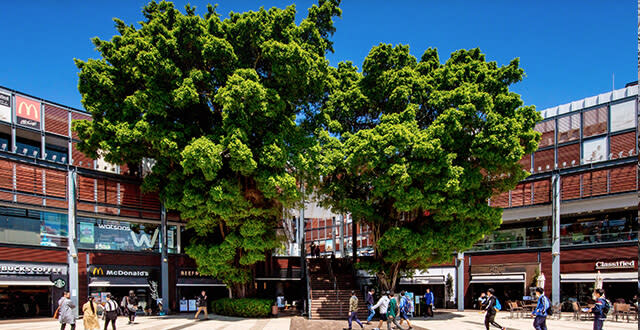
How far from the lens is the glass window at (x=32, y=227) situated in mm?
24328

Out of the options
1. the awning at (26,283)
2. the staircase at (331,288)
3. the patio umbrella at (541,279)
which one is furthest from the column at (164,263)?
the patio umbrella at (541,279)

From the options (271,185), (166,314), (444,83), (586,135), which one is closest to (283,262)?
(166,314)

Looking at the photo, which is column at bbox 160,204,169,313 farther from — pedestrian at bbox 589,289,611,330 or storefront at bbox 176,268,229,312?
pedestrian at bbox 589,289,611,330

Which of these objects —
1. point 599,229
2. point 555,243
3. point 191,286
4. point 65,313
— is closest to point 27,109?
point 191,286

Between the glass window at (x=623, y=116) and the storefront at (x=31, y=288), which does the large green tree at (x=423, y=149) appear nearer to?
the glass window at (x=623, y=116)

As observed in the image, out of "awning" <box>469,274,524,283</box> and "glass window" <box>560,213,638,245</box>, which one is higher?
"glass window" <box>560,213,638,245</box>

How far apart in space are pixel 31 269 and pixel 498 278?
26.1 m

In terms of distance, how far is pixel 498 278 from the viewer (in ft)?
103

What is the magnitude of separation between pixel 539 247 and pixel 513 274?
229 centimetres

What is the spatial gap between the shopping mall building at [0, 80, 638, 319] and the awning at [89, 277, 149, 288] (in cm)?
6

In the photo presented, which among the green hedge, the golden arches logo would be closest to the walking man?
the green hedge

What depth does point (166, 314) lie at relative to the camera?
27.9 m

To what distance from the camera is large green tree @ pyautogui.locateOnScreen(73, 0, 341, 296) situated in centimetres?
2323

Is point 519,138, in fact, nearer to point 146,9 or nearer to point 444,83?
point 444,83
